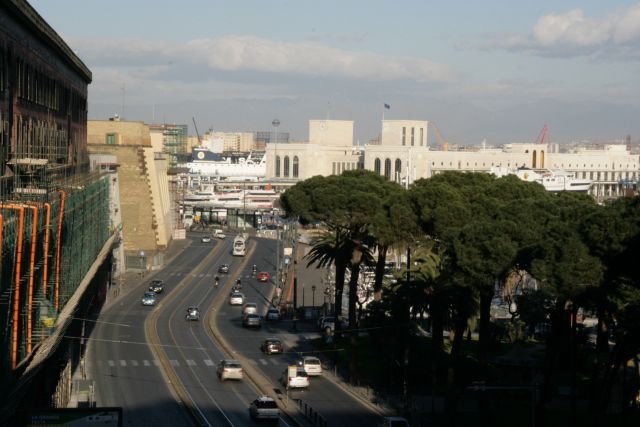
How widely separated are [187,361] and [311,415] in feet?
41.9

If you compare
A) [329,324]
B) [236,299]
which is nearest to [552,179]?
[236,299]

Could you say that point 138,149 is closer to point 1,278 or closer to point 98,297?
point 98,297

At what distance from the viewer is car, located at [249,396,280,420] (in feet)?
105

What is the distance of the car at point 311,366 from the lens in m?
42.0

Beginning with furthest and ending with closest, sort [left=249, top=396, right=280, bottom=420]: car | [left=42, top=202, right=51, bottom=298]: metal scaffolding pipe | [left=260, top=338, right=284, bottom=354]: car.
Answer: [left=260, top=338, right=284, bottom=354]: car < [left=249, top=396, right=280, bottom=420]: car < [left=42, top=202, right=51, bottom=298]: metal scaffolding pipe

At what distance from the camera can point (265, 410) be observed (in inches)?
1255

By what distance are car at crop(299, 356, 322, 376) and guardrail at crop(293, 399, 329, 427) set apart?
5.85 m

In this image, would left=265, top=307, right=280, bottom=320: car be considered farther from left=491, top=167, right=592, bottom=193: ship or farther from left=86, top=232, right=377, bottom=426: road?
left=491, top=167, right=592, bottom=193: ship

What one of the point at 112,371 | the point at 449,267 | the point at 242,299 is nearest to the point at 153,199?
the point at 242,299

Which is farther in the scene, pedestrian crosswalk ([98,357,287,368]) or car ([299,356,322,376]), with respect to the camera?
pedestrian crosswalk ([98,357,287,368])

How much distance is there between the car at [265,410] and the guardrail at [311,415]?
35.9 inches

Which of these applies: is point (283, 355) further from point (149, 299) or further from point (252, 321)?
point (149, 299)

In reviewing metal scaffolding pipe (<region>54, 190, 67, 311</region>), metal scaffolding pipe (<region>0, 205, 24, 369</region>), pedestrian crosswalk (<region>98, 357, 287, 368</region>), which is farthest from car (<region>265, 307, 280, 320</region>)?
metal scaffolding pipe (<region>0, 205, 24, 369</region>)

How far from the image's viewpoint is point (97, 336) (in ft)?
166
